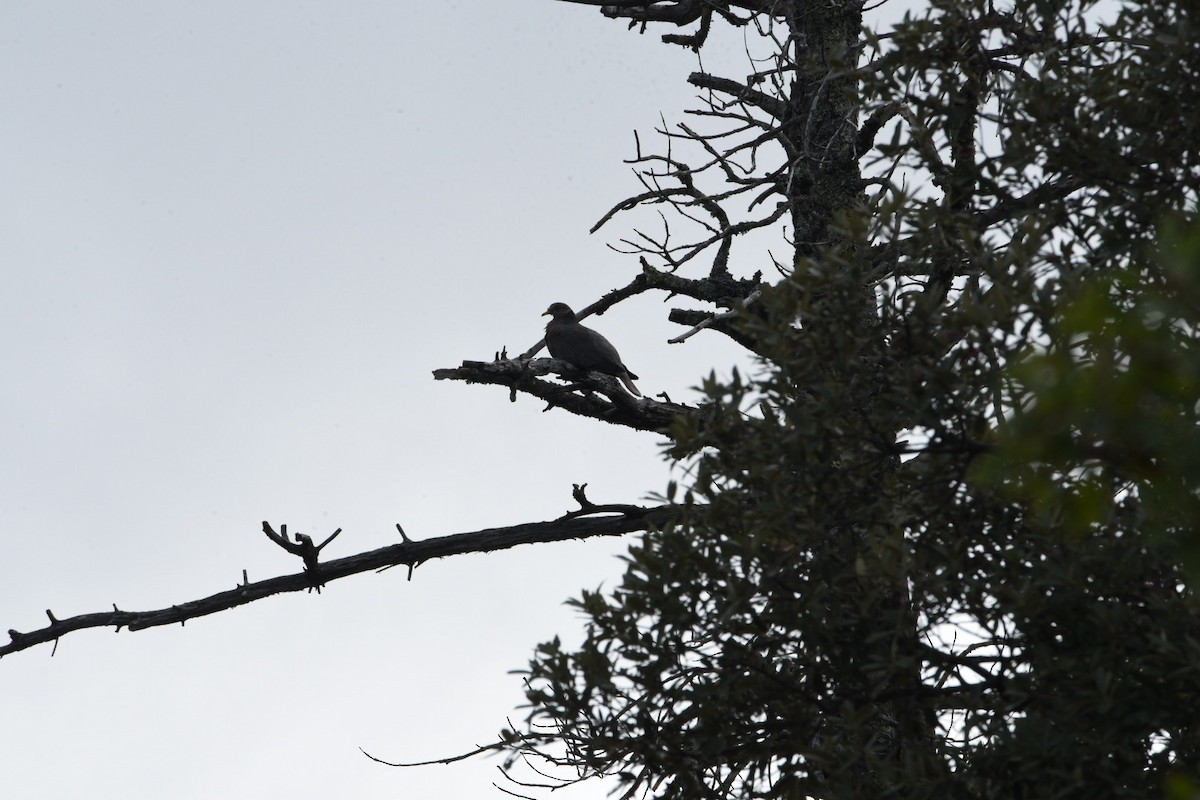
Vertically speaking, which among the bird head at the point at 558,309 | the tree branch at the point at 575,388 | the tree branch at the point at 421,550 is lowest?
the tree branch at the point at 421,550

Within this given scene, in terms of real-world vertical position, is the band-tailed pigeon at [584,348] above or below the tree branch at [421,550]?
above

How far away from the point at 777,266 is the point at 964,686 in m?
4.44

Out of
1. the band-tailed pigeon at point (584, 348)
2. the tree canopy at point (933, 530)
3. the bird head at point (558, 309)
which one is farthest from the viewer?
the bird head at point (558, 309)

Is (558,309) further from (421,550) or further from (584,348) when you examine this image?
(421,550)

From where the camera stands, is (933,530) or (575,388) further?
(575,388)

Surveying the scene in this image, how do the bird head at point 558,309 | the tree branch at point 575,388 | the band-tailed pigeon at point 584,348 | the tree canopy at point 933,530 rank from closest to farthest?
the tree canopy at point 933,530
the tree branch at point 575,388
the band-tailed pigeon at point 584,348
the bird head at point 558,309

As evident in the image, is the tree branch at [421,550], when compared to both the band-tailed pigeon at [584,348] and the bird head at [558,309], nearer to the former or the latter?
the band-tailed pigeon at [584,348]

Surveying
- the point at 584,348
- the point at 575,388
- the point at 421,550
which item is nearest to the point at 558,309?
the point at 584,348

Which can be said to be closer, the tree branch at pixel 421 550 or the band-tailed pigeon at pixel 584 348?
the tree branch at pixel 421 550

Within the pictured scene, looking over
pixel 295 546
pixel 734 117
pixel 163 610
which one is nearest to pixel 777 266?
pixel 734 117

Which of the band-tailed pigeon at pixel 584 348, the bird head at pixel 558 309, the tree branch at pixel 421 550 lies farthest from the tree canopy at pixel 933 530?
the bird head at pixel 558 309

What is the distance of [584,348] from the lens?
35.4ft

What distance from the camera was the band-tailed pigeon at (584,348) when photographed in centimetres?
1072

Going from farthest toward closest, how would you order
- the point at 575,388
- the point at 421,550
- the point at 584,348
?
1. the point at 584,348
2. the point at 575,388
3. the point at 421,550
